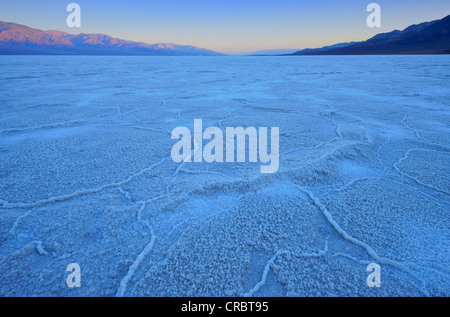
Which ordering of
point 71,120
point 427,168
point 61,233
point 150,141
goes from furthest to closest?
point 71,120
point 150,141
point 427,168
point 61,233

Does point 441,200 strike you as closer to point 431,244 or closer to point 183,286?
point 431,244

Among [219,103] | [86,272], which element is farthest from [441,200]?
[219,103]

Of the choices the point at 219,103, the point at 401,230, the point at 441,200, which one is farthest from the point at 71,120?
the point at 441,200

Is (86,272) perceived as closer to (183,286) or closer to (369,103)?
(183,286)

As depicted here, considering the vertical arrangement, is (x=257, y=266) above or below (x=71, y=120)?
below

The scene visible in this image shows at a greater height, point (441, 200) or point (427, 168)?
point (427, 168)

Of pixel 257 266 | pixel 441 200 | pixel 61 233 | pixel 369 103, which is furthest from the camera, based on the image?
pixel 369 103

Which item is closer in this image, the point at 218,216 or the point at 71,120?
the point at 218,216

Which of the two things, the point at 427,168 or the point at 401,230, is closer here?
the point at 401,230
